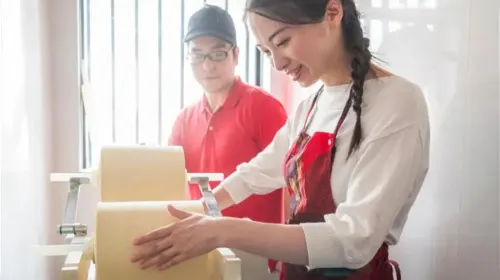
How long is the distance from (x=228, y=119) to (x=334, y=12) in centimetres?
75

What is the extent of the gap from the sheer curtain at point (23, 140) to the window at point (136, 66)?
0.28 m

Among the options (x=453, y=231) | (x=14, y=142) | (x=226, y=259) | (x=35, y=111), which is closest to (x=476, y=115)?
(x=453, y=231)

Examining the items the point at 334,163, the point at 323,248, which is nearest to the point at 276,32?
the point at 334,163

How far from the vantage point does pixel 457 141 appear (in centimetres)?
93

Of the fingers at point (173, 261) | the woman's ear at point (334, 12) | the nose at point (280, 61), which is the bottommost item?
the fingers at point (173, 261)

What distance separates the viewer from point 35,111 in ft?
4.71

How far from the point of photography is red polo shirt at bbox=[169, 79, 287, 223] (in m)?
1.54

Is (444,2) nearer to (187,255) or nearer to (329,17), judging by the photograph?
(329,17)

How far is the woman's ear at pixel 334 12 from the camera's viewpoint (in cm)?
86

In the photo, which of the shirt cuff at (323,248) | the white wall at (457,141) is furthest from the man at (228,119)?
the shirt cuff at (323,248)

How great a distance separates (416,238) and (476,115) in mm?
334

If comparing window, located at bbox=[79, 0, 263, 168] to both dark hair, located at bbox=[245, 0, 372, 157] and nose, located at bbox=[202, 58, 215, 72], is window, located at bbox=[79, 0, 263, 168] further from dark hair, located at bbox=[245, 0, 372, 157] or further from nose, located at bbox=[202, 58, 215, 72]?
dark hair, located at bbox=[245, 0, 372, 157]

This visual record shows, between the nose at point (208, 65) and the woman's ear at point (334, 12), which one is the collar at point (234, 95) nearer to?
the nose at point (208, 65)

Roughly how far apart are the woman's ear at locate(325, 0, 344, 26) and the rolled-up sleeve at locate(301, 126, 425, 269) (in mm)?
222
